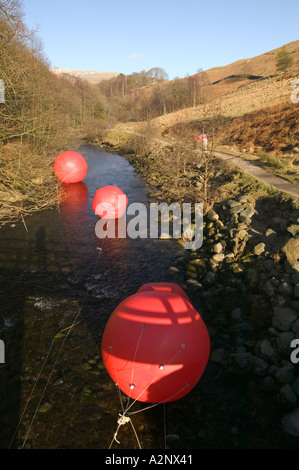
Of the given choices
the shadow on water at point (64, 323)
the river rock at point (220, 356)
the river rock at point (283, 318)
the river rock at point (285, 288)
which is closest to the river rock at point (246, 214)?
the shadow on water at point (64, 323)

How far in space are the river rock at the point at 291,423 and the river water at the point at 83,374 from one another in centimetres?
15

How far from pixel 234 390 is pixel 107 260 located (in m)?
7.04

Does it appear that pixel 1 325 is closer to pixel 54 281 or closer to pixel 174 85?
pixel 54 281

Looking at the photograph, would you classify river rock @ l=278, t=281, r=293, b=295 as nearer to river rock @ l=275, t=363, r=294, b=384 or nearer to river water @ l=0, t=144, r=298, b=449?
river rock @ l=275, t=363, r=294, b=384

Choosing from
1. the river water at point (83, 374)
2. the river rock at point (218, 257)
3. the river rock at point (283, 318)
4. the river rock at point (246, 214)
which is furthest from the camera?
the river rock at point (246, 214)

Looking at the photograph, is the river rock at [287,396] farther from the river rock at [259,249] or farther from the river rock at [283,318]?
the river rock at [259,249]

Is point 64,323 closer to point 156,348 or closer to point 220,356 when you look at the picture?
point 156,348

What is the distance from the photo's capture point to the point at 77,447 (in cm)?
504

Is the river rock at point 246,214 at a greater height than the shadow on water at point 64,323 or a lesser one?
greater

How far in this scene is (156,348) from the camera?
4562 mm

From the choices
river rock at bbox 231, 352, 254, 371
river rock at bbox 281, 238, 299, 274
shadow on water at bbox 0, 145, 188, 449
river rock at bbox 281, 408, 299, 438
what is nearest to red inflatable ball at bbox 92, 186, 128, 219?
shadow on water at bbox 0, 145, 188, 449

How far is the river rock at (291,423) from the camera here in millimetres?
4977

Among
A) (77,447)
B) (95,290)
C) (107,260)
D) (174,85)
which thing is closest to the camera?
(77,447)

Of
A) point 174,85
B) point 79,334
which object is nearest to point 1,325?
point 79,334
